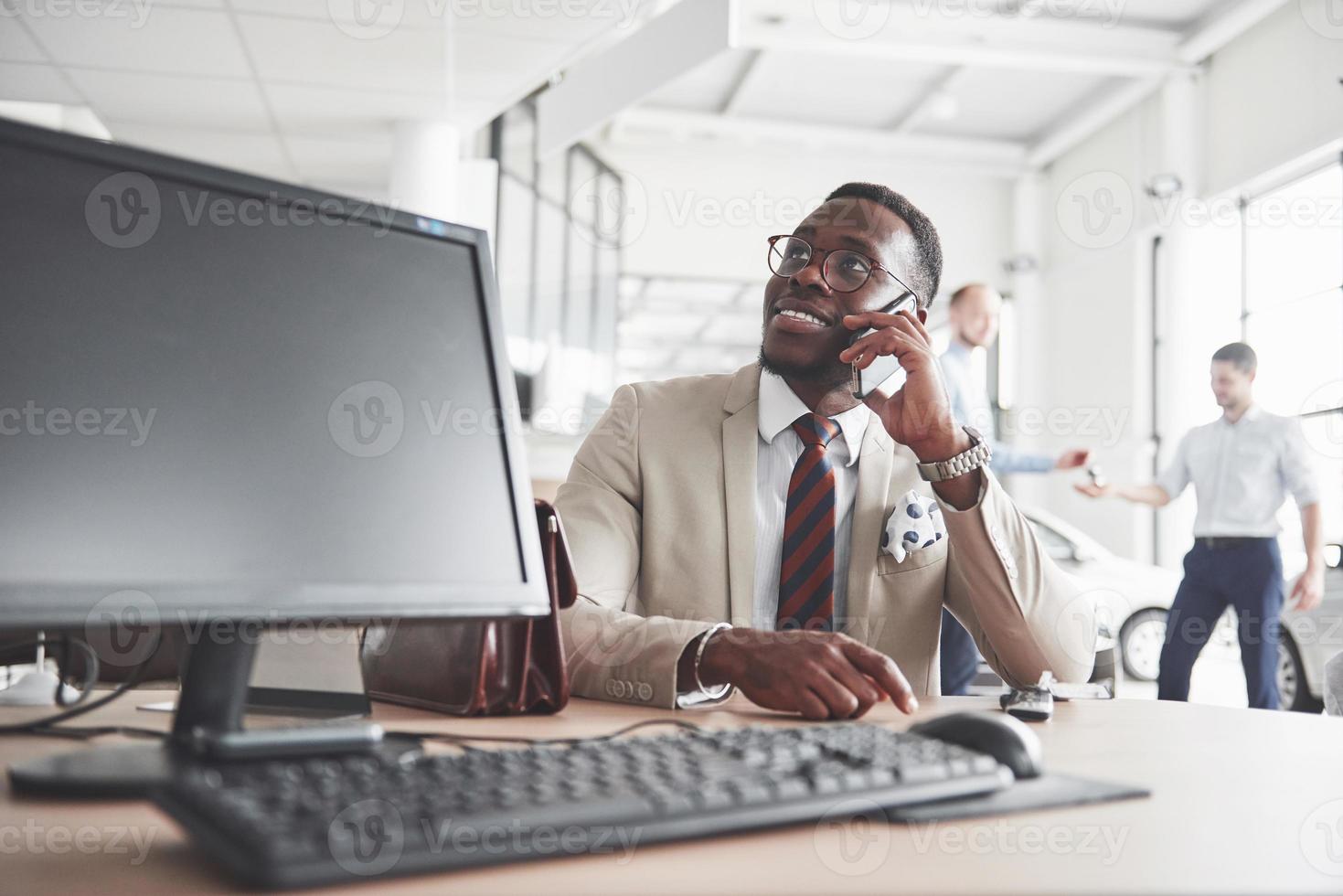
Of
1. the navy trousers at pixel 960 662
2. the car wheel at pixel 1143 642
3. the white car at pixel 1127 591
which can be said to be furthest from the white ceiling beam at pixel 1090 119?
the navy trousers at pixel 960 662

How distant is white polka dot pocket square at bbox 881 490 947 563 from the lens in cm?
154

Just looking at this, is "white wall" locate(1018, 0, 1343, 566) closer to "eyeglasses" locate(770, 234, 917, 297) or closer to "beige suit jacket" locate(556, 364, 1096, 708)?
"eyeglasses" locate(770, 234, 917, 297)

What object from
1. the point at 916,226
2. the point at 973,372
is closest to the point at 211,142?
the point at 973,372

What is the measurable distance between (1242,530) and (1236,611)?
32 cm

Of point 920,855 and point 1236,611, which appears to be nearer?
point 920,855

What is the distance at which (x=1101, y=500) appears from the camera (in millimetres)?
8758

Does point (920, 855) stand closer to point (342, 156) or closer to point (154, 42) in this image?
point (154, 42)

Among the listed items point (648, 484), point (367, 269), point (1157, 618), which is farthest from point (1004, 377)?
point (367, 269)

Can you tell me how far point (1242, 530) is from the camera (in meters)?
4.35

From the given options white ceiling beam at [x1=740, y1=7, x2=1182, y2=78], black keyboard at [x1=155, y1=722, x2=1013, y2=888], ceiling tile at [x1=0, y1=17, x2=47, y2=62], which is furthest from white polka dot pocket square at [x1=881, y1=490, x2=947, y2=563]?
white ceiling beam at [x1=740, y1=7, x2=1182, y2=78]

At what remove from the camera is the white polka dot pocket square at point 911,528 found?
1.54 m

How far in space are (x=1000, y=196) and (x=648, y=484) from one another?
30.0 feet

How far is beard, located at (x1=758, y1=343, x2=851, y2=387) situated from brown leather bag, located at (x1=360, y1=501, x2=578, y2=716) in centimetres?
67

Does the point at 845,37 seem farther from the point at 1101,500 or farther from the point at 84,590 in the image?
the point at 84,590
